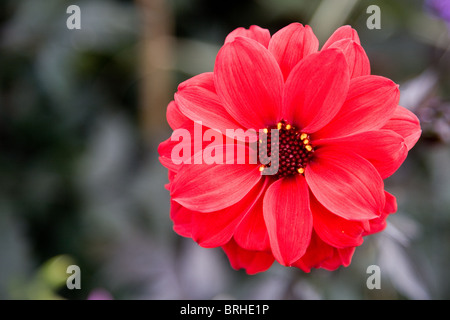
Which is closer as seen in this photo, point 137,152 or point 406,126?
point 406,126

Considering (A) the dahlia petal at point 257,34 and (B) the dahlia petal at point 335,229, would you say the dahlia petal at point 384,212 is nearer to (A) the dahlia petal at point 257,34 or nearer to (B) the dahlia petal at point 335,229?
(B) the dahlia petal at point 335,229

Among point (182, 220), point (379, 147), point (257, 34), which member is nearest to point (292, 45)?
point (257, 34)

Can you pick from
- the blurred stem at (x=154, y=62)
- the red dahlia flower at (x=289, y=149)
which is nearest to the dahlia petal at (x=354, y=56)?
the red dahlia flower at (x=289, y=149)

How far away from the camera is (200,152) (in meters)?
0.54

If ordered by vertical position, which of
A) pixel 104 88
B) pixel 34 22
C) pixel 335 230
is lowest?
pixel 335 230

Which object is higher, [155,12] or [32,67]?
[155,12]

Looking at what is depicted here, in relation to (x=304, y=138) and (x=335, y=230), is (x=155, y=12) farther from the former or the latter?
(x=335, y=230)

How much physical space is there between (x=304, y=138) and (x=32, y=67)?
0.98 m

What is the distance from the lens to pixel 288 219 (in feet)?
1.76

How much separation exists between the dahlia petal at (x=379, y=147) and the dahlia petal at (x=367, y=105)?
0.6 inches

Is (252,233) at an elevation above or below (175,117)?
below

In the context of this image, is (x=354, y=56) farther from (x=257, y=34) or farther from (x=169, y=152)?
(x=169, y=152)

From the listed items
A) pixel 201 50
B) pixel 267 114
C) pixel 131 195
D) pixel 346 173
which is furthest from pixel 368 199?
pixel 201 50

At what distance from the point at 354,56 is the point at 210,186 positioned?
9.6 inches
